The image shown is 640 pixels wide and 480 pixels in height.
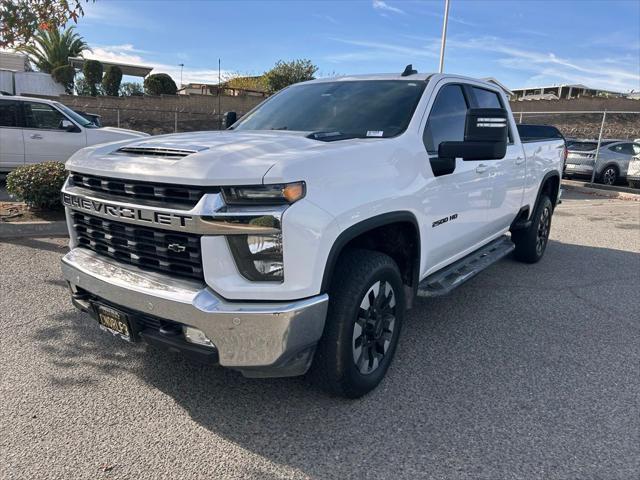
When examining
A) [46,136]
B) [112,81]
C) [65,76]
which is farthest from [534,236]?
[65,76]

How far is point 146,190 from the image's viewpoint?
8.66 ft

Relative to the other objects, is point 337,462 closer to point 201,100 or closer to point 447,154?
point 447,154

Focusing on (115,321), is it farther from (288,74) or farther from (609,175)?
(288,74)

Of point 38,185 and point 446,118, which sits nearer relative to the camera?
point 446,118

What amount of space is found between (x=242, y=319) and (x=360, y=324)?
2.72 feet

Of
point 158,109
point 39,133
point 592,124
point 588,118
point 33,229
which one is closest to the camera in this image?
point 33,229

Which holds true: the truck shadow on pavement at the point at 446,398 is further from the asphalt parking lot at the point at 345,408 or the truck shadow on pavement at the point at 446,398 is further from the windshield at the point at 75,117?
the windshield at the point at 75,117

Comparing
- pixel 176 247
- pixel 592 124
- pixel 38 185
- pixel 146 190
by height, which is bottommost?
pixel 38 185

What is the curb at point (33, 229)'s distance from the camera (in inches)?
258

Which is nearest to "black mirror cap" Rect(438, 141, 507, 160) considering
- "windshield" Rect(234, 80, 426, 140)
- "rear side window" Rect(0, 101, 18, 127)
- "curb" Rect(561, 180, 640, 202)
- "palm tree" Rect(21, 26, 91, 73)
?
"windshield" Rect(234, 80, 426, 140)

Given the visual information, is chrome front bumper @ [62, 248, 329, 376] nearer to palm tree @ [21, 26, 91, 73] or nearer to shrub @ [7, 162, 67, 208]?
shrub @ [7, 162, 67, 208]

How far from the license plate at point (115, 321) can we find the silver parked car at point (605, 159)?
16.3 metres

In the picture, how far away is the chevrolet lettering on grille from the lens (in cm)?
248

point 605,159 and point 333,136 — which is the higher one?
point 333,136
